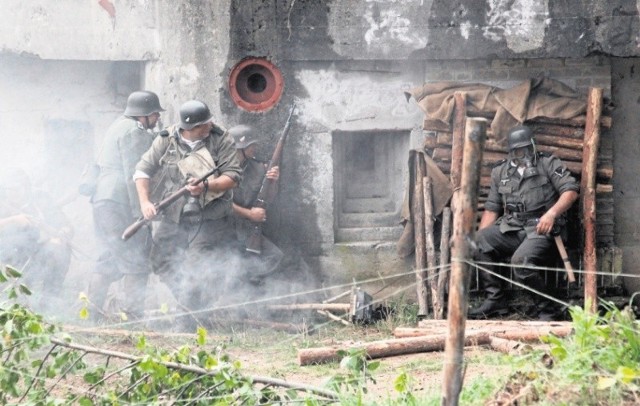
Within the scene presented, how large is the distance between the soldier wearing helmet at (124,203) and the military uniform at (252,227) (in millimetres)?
948

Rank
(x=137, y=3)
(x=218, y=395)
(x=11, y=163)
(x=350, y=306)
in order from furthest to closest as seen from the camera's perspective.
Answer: (x=11, y=163)
(x=137, y=3)
(x=350, y=306)
(x=218, y=395)

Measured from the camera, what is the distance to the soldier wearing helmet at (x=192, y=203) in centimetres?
1043

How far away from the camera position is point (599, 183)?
1102cm

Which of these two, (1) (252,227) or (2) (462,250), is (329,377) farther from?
(1) (252,227)

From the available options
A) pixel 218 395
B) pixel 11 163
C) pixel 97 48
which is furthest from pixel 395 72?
pixel 218 395

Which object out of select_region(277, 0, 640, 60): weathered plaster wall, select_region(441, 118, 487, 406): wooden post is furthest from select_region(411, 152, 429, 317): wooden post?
select_region(441, 118, 487, 406): wooden post

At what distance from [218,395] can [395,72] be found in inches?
224

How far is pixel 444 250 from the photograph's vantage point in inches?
424

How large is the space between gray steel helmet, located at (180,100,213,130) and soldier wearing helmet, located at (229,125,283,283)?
55cm

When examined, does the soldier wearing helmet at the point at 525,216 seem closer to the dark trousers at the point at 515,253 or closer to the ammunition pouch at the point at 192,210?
Result: the dark trousers at the point at 515,253

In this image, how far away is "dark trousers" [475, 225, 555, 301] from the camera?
34.2 feet

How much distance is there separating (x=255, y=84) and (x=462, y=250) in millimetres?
6207

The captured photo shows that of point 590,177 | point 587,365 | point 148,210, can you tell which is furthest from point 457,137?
point 587,365

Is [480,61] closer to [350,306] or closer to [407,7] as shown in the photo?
[407,7]
